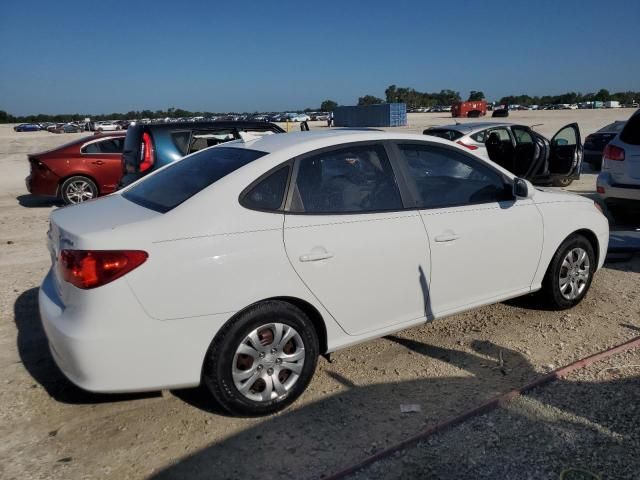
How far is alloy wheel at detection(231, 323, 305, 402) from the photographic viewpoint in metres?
3.03

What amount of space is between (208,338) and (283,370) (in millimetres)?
549

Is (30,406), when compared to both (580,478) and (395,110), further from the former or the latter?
(395,110)

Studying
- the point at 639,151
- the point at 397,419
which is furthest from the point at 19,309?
the point at 639,151

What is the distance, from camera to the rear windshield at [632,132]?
6984 millimetres

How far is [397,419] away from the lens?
3.13 meters

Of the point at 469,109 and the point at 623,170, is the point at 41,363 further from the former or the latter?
the point at 469,109

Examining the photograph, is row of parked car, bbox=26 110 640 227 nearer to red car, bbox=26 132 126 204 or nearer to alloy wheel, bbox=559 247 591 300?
red car, bbox=26 132 126 204

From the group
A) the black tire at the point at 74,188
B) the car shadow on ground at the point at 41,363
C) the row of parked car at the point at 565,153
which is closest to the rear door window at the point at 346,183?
the car shadow on ground at the point at 41,363

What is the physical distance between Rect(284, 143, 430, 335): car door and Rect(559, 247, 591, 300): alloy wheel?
5.19 ft

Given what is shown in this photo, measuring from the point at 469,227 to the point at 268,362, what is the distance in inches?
67.5

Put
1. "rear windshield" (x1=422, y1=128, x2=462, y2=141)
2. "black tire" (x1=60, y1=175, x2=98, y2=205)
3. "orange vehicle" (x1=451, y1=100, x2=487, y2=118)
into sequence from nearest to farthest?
"black tire" (x1=60, y1=175, x2=98, y2=205) < "rear windshield" (x1=422, y1=128, x2=462, y2=141) < "orange vehicle" (x1=451, y1=100, x2=487, y2=118)

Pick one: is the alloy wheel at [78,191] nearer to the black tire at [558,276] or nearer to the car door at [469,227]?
the car door at [469,227]

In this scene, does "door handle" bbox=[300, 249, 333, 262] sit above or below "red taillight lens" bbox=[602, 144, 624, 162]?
below

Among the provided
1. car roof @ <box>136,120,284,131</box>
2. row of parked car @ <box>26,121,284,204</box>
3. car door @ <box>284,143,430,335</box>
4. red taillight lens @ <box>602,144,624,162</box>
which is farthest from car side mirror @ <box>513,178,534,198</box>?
row of parked car @ <box>26,121,284,204</box>
